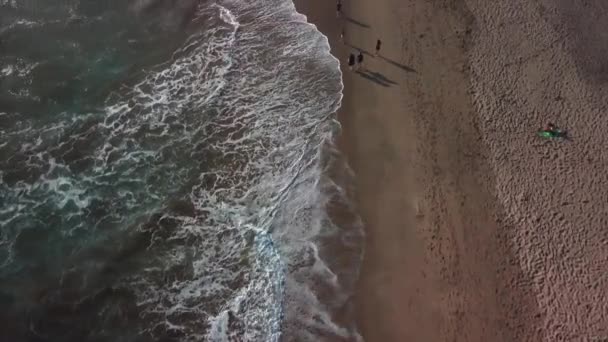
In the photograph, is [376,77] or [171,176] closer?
[171,176]

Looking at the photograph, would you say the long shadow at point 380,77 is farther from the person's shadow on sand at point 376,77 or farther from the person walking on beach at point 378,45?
the person walking on beach at point 378,45

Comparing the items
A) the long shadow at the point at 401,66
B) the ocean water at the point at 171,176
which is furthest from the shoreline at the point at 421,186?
the ocean water at the point at 171,176

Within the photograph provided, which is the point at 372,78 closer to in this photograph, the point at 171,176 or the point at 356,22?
the point at 356,22

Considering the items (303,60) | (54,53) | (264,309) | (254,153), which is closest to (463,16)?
(303,60)

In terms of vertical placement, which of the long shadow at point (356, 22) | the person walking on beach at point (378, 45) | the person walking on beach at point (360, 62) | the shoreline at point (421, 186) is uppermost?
the long shadow at point (356, 22)

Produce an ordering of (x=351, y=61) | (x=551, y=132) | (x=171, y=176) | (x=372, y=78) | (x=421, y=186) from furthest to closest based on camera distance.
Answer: (x=351, y=61), (x=372, y=78), (x=551, y=132), (x=171, y=176), (x=421, y=186)

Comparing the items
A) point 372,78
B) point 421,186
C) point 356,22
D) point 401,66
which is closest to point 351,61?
point 372,78

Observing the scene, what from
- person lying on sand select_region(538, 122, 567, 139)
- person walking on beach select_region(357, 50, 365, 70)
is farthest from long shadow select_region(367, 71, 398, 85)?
person lying on sand select_region(538, 122, 567, 139)
